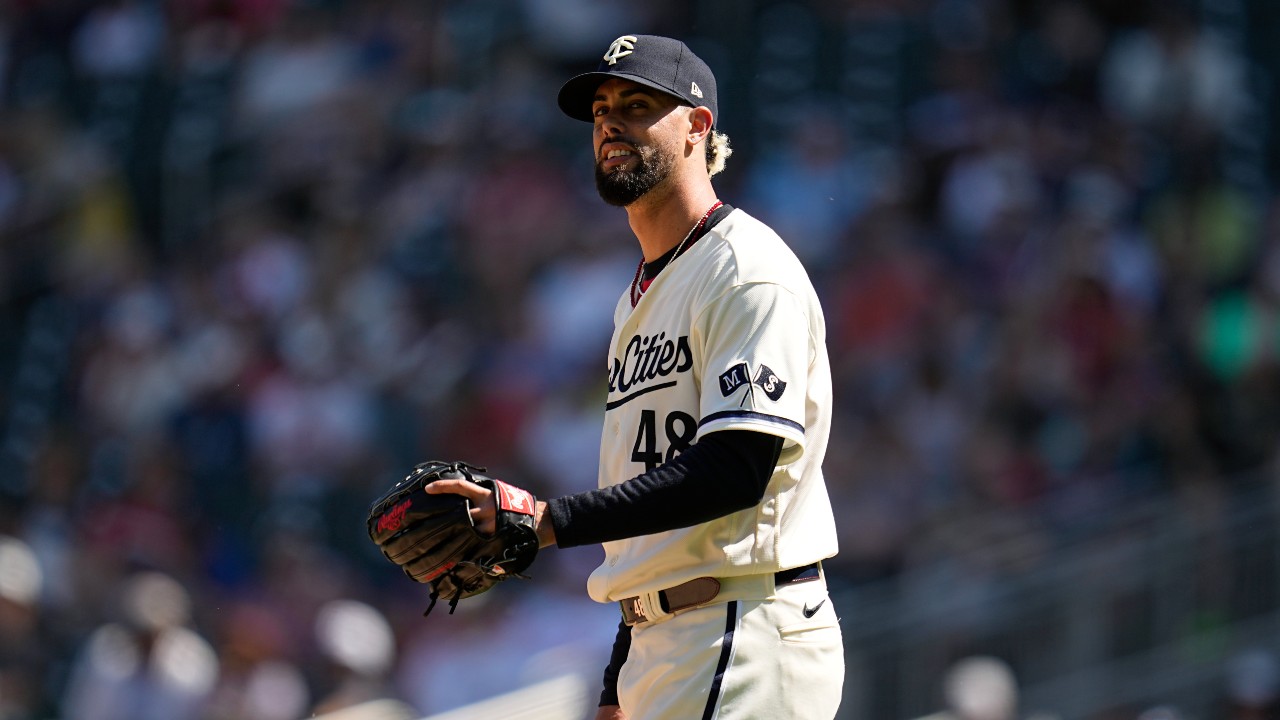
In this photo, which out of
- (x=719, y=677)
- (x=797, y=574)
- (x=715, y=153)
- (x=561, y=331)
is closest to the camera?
(x=719, y=677)

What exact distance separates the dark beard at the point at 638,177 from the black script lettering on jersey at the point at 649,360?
0.95 ft

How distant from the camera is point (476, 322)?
980 centimetres

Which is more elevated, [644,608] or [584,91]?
[584,91]

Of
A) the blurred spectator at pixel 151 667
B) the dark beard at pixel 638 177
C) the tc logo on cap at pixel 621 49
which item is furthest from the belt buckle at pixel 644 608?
the blurred spectator at pixel 151 667

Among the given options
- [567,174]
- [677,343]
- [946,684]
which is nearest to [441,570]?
[677,343]

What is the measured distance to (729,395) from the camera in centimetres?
303

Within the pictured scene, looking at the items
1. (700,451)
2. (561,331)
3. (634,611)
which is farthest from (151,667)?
(700,451)

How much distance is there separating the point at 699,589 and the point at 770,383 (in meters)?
0.42

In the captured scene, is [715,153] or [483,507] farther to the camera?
[715,153]

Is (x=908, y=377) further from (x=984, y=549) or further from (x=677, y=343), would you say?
(x=677, y=343)

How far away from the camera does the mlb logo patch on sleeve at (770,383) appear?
3.03 m

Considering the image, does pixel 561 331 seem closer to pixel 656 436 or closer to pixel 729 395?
pixel 656 436

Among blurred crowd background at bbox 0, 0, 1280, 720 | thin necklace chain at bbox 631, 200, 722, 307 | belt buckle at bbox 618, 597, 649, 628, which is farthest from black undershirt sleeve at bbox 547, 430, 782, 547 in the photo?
blurred crowd background at bbox 0, 0, 1280, 720

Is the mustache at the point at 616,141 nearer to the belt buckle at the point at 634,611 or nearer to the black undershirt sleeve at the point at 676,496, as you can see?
the black undershirt sleeve at the point at 676,496
